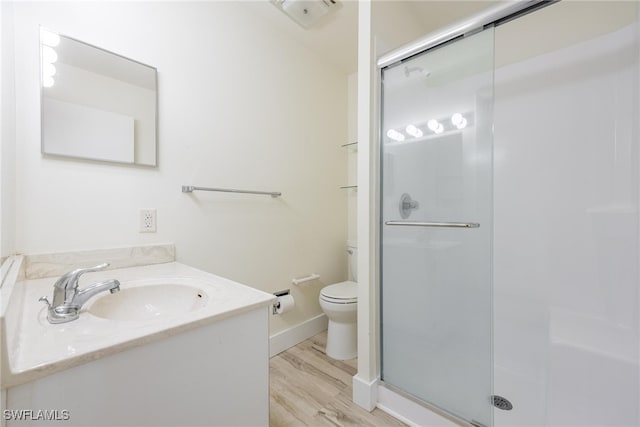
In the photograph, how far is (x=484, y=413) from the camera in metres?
1.12

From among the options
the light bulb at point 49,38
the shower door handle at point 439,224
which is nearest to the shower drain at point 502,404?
the shower door handle at point 439,224

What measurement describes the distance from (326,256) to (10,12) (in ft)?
6.68

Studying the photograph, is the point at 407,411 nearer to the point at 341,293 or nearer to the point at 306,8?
the point at 341,293

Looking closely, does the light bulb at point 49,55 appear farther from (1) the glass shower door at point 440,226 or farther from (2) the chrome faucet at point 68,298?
(1) the glass shower door at point 440,226

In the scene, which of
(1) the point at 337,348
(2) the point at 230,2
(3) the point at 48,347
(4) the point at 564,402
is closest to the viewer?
(3) the point at 48,347

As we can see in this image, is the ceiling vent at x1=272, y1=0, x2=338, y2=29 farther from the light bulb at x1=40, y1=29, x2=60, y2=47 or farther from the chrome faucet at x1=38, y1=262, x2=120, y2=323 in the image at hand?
the chrome faucet at x1=38, y1=262, x2=120, y2=323

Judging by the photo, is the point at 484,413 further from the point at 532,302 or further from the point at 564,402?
the point at 532,302

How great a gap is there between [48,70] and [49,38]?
0.13 m

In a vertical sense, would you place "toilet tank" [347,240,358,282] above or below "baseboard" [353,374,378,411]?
above

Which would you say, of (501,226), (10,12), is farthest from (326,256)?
(10,12)

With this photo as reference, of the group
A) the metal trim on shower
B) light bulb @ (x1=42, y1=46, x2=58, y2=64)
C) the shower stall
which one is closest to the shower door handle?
the shower stall

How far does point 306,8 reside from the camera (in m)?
1.63

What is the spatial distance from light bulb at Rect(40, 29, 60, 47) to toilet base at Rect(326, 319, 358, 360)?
1.99 meters

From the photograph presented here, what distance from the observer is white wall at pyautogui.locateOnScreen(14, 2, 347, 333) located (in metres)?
1.04
